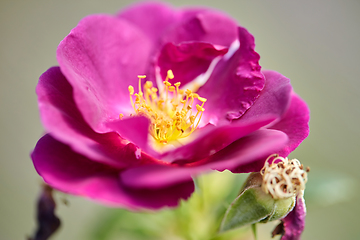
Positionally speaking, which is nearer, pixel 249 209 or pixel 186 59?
pixel 249 209

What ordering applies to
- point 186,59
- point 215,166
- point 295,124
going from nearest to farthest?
point 215,166 < point 295,124 < point 186,59

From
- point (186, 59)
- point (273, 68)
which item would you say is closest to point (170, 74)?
point (186, 59)

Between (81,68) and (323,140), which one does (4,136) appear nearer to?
(81,68)

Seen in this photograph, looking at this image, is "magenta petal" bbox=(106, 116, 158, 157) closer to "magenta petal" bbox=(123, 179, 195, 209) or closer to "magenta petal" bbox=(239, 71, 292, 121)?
"magenta petal" bbox=(123, 179, 195, 209)

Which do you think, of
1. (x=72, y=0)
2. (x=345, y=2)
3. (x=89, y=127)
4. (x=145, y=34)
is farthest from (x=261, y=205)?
(x=345, y=2)

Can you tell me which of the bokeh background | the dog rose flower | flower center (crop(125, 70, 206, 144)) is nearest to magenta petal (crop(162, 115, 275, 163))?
the dog rose flower

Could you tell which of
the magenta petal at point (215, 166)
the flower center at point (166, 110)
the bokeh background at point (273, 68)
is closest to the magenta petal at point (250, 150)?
the magenta petal at point (215, 166)

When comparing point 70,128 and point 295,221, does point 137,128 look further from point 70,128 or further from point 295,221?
point 295,221
